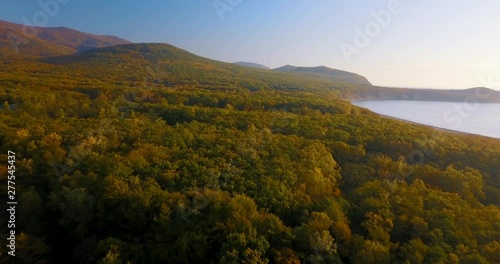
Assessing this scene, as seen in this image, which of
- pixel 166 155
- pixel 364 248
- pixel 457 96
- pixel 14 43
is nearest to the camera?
pixel 364 248

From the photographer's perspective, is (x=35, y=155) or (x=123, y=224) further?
(x=35, y=155)

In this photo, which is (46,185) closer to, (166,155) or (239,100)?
(166,155)

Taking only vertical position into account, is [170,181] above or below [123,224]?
above

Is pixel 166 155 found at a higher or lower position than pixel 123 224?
higher

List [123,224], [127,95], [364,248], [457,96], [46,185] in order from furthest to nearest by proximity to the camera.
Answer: [457,96] → [127,95] → [46,185] → [123,224] → [364,248]

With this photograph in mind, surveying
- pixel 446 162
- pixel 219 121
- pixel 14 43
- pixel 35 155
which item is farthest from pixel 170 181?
pixel 14 43

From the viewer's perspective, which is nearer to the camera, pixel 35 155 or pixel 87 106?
pixel 35 155

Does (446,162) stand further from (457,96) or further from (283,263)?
(457,96)

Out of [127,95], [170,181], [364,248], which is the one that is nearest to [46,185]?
[170,181]

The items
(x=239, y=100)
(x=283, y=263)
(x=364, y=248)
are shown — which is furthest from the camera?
(x=239, y=100)
